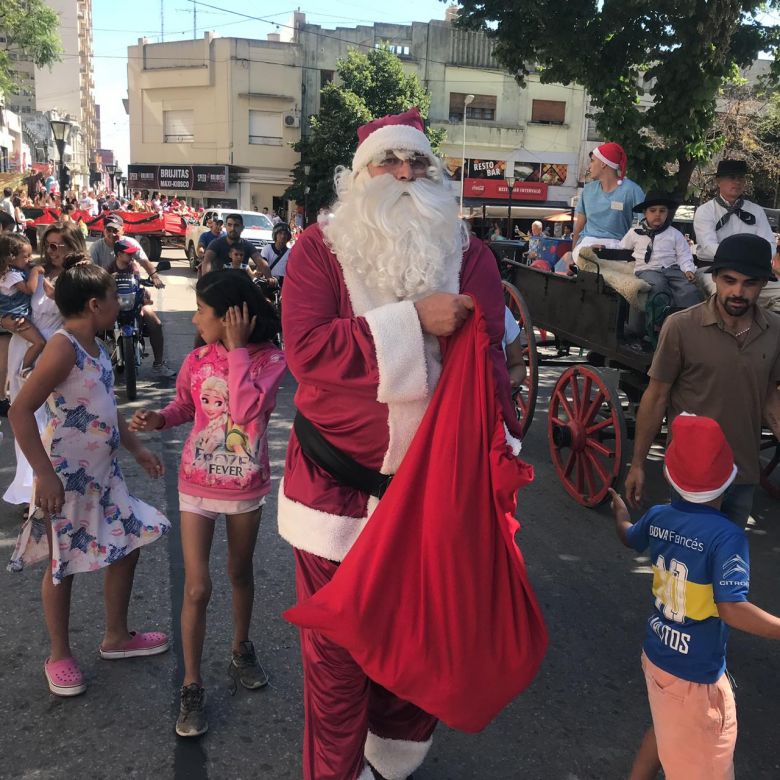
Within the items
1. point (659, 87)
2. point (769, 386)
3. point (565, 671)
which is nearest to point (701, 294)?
point (769, 386)

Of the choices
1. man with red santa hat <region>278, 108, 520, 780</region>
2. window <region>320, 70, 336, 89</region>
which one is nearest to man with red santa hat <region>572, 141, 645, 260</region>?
man with red santa hat <region>278, 108, 520, 780</region>

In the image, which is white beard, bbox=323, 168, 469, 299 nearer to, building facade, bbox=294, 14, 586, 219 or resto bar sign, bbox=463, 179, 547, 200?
building facade, bbox=294, 14, 586, 219

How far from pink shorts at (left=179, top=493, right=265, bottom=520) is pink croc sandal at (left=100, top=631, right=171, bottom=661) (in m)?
0.85

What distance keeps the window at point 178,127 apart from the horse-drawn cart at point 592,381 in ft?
129

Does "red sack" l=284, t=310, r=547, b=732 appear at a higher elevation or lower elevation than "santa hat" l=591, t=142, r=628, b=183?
lower

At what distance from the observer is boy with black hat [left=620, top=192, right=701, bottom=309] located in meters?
4.88

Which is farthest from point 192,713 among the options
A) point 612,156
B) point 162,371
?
point 162,371

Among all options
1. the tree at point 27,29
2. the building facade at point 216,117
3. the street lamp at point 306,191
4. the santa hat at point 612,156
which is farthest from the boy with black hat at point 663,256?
the building facade at point 216,117

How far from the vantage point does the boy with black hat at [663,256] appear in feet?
16.0

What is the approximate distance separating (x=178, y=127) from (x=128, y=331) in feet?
123

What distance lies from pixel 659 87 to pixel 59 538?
31.1ft

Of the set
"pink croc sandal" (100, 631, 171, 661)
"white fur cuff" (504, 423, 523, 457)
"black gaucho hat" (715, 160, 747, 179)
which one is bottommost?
"pink croc sandal" (100, 631, 171, 661)

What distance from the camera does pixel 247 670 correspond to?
10.3ft

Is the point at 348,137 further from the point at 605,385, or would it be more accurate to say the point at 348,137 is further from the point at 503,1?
the point at 605,385
